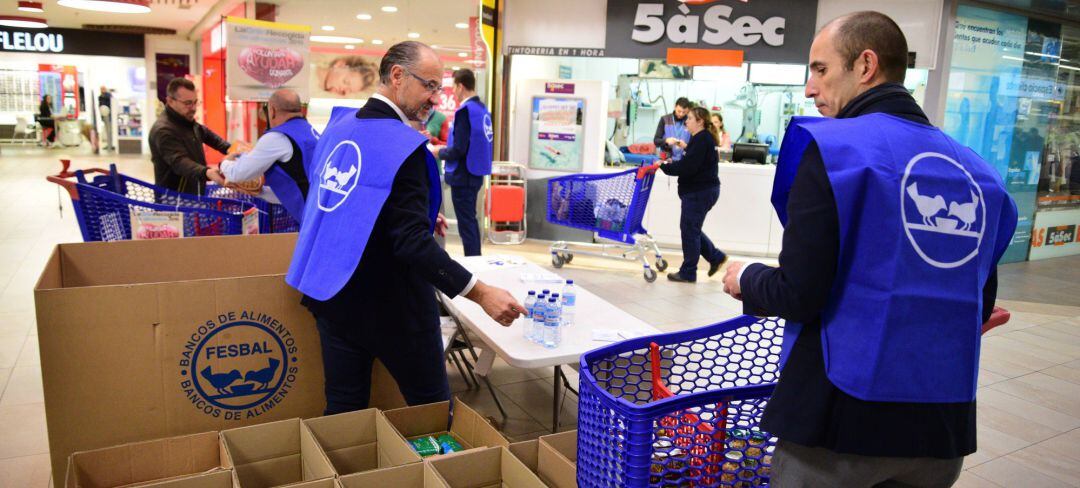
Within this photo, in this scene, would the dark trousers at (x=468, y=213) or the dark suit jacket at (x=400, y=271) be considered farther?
the dark trousers at (x=468, y=213)

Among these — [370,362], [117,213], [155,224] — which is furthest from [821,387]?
[117,213]

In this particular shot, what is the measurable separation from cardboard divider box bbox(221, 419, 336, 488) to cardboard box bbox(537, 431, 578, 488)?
713mm

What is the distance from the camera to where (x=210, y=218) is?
155 inches

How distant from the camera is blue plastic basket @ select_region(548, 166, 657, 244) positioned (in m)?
7.51

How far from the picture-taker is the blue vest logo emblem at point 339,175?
2.37 meters

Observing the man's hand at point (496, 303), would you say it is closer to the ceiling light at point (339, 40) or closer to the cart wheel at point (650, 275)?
the cart wheel at point (650, 275)

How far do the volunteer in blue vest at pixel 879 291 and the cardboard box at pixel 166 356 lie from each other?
202 cm

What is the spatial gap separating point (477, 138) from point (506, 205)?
6.63ft

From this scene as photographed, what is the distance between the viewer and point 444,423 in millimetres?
2656

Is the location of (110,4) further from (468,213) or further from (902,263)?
(902,263)

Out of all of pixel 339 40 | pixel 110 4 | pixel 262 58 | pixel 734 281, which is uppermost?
pixel 110 4

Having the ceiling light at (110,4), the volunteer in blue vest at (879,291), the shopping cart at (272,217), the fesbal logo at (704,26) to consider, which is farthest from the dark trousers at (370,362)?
the ceiling light at (110,4)

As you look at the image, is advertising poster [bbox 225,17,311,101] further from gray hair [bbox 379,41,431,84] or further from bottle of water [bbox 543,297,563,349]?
bottle of water [bbox 543,297,563,349]

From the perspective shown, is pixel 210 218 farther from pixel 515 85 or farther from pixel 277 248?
pixel 515 85
